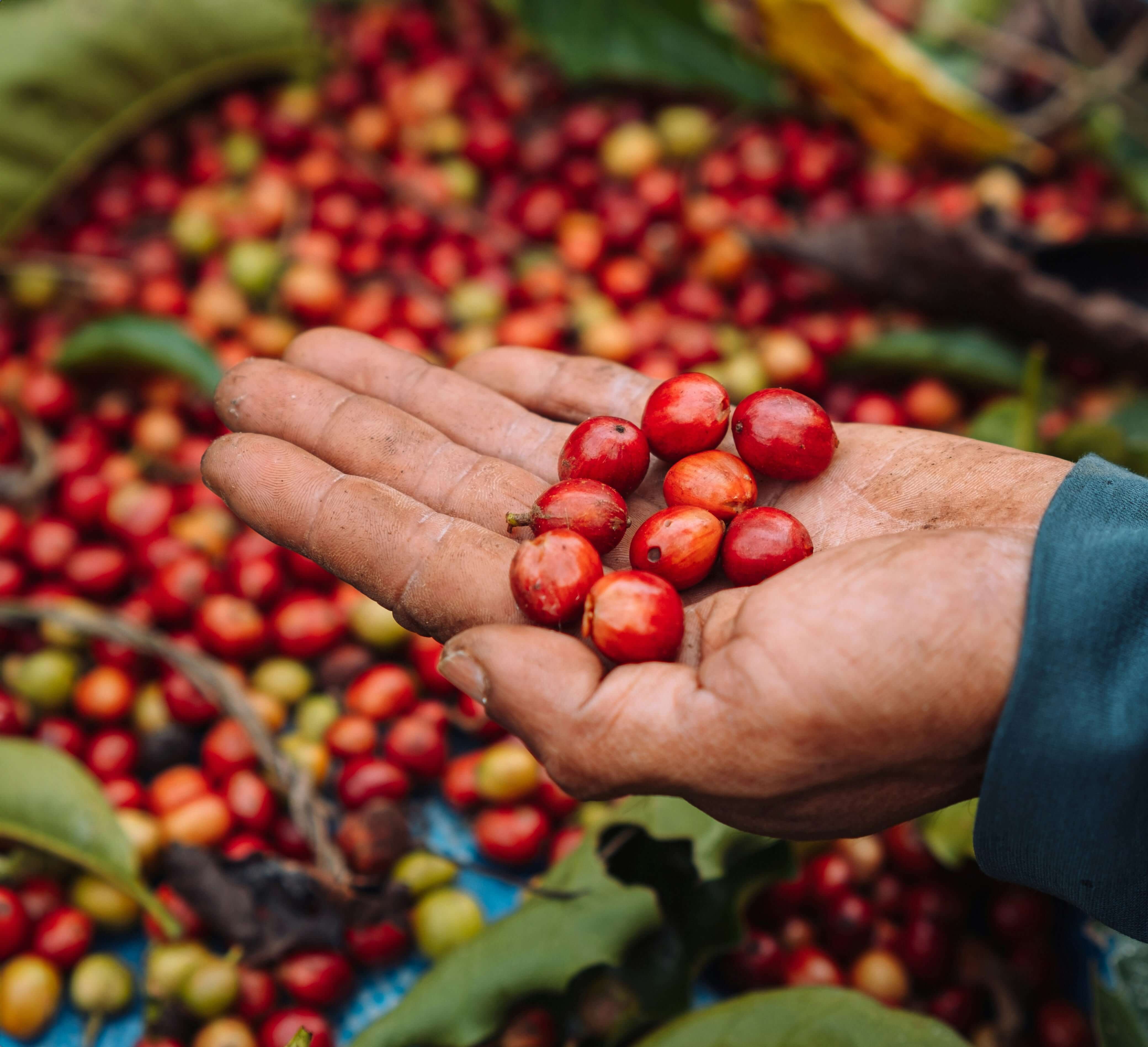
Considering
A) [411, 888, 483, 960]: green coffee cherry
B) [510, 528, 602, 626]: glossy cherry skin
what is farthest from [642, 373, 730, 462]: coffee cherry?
[411, 888, 483, 960]: green coffee cherry

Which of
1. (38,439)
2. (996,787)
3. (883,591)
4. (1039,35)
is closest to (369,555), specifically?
(883,591)

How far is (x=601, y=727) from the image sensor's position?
1938 mm

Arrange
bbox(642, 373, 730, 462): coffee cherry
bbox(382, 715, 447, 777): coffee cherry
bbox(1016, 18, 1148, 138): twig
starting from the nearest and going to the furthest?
→ bbox(642, 373, 730, 462): coffee cherry, bbox(382, 715, 447, 777): coffee cherry, bbox(1016, 18, 1148, 138): twig

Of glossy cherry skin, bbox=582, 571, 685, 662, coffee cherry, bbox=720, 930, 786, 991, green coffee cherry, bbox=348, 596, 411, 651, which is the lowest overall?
coffee cherry, bbox=720, 930, 786, 991

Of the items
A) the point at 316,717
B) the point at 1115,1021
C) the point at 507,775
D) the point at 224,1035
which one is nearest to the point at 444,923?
the point at 507,775

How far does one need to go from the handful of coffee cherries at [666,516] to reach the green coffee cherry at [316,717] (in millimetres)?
1614

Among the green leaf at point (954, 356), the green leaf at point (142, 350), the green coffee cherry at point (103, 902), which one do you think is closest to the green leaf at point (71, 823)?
the green coffee cherry at point (103, 902)

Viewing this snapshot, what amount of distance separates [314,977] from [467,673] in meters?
1.69

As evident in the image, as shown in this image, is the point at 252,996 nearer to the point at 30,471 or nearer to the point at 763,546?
the point at 763,546

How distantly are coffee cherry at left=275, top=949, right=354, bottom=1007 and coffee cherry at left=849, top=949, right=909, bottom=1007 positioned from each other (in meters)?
1.81

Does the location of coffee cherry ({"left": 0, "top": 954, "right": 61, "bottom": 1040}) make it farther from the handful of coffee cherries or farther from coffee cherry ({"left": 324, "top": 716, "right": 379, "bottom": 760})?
the handful of coffee cherries

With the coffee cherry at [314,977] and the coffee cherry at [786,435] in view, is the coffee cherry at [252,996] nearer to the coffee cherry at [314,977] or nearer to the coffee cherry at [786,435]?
the coffee cherry at [314,977]

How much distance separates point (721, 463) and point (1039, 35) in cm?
470

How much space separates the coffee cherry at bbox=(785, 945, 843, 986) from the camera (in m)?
3.23
